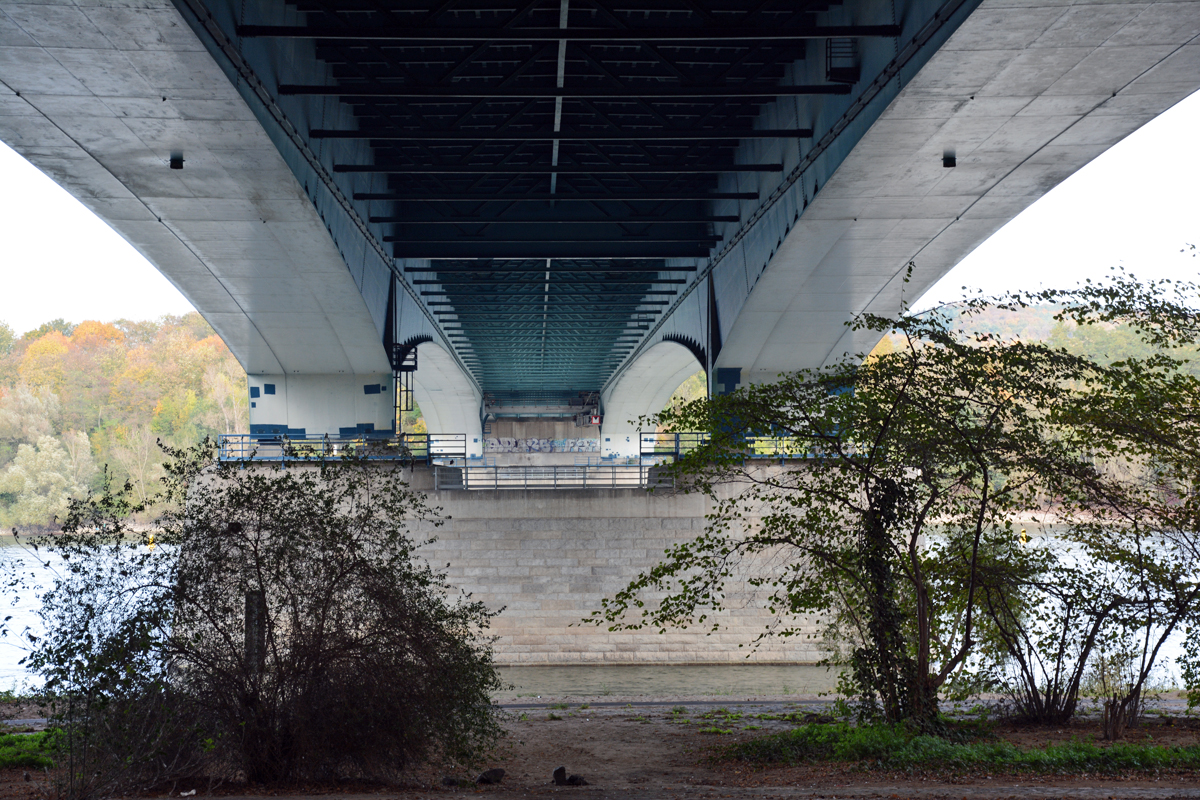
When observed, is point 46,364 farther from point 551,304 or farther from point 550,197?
point 550,197

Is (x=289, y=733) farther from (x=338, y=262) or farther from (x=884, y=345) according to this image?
(x=884, y=345)

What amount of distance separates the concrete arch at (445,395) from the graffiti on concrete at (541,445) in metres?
7.07

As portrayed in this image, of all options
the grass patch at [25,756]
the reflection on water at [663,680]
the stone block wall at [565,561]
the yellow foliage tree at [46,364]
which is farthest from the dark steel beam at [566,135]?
the yellow foliage tree at [46,364]

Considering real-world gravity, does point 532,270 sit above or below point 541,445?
below

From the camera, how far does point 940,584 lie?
13.0 meters

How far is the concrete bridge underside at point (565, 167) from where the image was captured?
12969mm

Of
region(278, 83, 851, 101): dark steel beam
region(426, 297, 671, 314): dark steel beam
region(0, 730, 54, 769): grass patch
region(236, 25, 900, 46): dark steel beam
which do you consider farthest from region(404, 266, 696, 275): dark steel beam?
region(0, 730, 54, 769): grass patch

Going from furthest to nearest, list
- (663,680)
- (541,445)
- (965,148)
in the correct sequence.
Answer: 1. (541,445)
2. (663,680)
3. (965,148)

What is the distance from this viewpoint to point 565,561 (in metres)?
28.5

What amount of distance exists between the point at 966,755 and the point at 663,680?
50.6 ft

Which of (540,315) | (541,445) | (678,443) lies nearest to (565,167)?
(678,443)

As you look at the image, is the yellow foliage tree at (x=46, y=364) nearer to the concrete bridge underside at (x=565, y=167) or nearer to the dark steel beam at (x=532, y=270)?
the dark steel beam at (x=532, y=270)

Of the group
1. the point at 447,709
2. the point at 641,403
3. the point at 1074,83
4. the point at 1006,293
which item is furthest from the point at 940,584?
Result: the point at 641,403

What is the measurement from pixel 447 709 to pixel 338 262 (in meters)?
14.1
